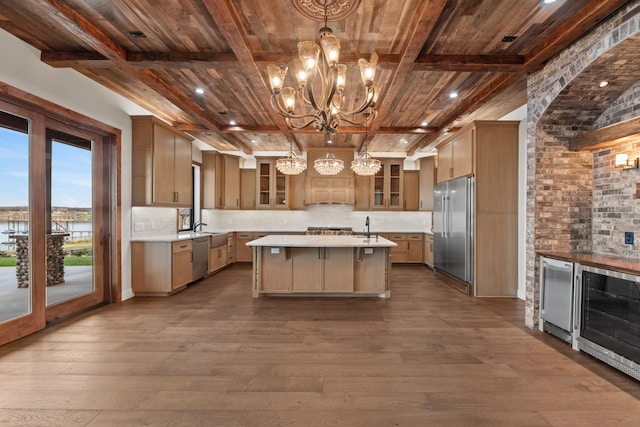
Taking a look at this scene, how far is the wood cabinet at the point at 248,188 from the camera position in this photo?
7.57 metres

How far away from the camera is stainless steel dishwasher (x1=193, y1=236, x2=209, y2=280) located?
5.38 meters

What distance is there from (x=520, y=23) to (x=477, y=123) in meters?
2.05

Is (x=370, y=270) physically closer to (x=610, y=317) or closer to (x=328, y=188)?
(x=610, y=317)

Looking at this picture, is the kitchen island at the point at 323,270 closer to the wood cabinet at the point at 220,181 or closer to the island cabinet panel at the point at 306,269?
the island cabinet panel at the point at 306,269

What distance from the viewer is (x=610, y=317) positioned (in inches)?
98.7

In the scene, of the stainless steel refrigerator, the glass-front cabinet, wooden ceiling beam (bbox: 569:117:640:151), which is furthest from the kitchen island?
the glass-front cabinet

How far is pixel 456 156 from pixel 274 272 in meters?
3.64

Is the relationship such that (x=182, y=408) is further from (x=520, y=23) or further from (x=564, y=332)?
(x=520, y=23)

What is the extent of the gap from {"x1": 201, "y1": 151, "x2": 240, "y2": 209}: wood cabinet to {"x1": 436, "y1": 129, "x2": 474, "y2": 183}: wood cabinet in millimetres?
4742

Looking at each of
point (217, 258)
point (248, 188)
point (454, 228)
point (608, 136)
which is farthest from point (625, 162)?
point (248, 188)

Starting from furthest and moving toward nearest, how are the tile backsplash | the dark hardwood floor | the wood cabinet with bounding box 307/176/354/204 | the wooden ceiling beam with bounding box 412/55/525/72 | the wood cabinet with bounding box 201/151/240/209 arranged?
the tile backsplash, the wood cabinet with bounding box 307/176/354/204, the wood cabinet with bounding box 201/151/240/209, the wooden ceiling beam with bounding box 412/55/525/72, the dark hardwood floor

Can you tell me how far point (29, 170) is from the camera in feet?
10.2

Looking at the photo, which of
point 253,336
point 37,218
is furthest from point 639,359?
point 37,218

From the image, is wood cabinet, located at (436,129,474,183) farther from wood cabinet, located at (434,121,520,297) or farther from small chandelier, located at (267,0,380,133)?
small chandelier, located at (267,0,380,133)
